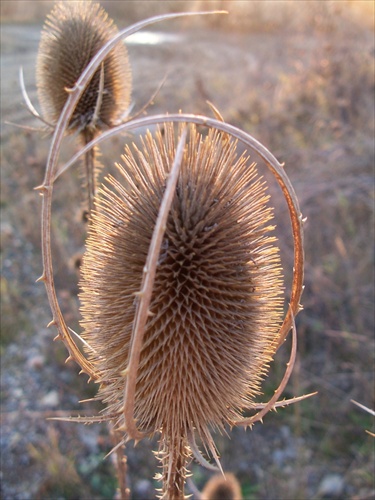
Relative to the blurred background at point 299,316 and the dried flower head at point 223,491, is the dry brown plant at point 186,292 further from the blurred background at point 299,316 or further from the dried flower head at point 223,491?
the blurred background at point 299,316

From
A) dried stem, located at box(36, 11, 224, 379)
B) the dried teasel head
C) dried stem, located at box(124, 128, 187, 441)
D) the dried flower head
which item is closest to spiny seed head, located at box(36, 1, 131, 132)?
the dried teasel head

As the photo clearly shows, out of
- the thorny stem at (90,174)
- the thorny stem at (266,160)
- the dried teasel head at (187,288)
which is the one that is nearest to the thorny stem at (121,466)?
the dried teasel head at (187,288)

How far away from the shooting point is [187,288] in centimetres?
140

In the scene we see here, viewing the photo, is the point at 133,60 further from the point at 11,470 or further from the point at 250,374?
the point at 250,374

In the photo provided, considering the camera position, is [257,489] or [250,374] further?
[257,489]

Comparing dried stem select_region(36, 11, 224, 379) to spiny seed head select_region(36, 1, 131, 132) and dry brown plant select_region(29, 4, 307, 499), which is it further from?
spiny seed head select_region(36, 1, 131, 132)

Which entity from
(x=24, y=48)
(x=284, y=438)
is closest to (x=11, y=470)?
(x=284, y=438)

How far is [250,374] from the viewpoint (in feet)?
5.07

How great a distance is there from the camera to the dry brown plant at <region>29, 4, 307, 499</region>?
1.37m

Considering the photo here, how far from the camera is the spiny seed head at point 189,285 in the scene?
137 centimetres

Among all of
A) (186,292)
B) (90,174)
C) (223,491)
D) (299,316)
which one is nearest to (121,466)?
(223,491)

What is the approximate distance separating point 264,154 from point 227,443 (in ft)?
10.1

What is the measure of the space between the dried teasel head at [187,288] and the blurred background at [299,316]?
3.83ft

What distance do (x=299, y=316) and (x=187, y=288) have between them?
123 inches
